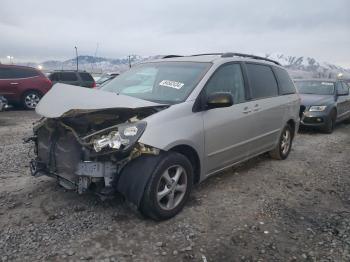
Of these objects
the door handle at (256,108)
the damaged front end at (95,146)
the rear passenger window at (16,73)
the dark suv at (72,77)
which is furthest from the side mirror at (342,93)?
the dark suv at (72,77)

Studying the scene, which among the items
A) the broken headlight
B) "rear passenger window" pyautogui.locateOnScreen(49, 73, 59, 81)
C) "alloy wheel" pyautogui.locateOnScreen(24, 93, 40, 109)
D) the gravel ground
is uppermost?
"rear passenger window" pyautogui.locateOnScreen(49, 73, 59, 81)

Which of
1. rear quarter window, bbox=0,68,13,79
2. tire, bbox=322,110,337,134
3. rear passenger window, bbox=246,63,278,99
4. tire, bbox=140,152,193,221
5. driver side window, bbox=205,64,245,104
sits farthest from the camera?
rear quarter window, bbox=0,68,13,79

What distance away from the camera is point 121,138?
3283 millimetres

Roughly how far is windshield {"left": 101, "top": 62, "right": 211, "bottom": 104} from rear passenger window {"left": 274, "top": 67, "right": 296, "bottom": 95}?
7.06 feet

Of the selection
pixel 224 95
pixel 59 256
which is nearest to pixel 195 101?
pixel 224 95

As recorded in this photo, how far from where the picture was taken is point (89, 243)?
10.3 ft

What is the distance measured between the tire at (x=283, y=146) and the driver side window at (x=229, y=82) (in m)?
1.72

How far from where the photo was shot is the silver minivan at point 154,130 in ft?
11.0

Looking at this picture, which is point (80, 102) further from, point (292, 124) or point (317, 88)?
point (317, 88)

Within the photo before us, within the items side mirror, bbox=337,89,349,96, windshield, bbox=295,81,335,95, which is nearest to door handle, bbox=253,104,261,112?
windshield, bbox=295,81,335,95

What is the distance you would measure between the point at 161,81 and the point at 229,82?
0.92m

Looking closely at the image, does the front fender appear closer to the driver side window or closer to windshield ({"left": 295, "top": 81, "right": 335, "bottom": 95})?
the driver side window

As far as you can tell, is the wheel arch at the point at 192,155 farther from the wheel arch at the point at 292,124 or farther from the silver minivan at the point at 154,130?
the wheel arch at the point at 292,124

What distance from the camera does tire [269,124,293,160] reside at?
241 inches
